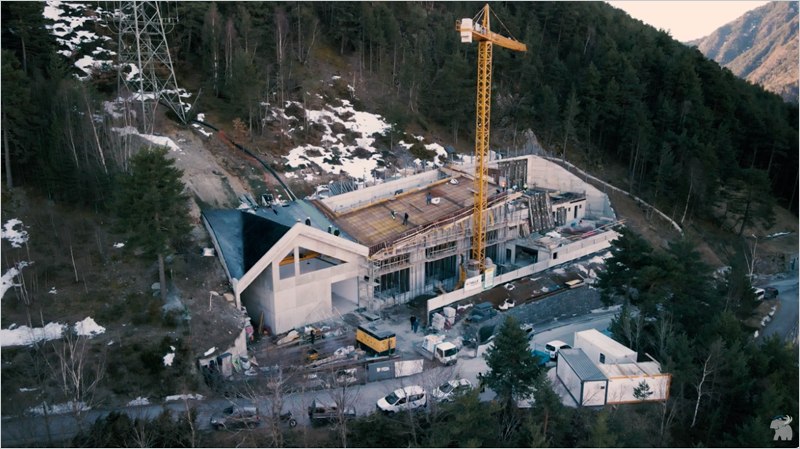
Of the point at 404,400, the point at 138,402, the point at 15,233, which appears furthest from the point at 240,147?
the point at 404,400

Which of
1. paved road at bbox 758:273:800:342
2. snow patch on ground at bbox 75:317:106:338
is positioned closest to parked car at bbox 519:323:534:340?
paved road at bbox 758:273:800:342

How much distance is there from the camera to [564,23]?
7181 centimetres

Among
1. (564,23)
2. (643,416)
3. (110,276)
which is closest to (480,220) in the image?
(643,416)

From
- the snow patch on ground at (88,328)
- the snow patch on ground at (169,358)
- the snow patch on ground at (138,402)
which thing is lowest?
the snow patch on ground at (138,402)

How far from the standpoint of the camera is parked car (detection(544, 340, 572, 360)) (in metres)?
29.9

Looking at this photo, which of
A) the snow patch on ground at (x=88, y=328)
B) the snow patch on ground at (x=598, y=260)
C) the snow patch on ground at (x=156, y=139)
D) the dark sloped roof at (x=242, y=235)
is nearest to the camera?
the snow patch on ground at (x=88, y=328)

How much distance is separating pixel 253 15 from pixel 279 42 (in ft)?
11.9

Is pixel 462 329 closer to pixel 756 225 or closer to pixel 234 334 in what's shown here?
pixel 234 334

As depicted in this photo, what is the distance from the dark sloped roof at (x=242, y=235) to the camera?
105ft

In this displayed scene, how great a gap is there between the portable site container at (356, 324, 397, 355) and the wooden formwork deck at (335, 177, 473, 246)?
24.0 ft

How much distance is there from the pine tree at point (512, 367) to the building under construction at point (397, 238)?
507 inches

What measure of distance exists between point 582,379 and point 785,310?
24174 mm

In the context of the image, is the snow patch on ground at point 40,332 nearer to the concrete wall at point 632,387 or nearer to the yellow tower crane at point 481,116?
the yellow tower crane at point 481,116

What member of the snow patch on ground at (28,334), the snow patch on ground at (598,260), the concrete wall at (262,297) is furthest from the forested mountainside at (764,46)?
the snow patch on ground at (28,334)
